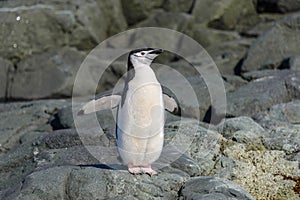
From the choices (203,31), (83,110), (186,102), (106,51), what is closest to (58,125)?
(186,102)

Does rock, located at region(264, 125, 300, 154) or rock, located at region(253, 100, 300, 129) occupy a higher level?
rock, located at region(264, 125, 300, 154)

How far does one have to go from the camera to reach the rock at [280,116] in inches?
418

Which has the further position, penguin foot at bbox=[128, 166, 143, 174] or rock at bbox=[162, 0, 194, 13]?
rock at bbox=[162, 0, 194, 13]

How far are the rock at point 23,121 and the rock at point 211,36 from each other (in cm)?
663

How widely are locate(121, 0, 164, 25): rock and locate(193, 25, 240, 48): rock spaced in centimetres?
240

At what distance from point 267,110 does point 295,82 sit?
4.78ft

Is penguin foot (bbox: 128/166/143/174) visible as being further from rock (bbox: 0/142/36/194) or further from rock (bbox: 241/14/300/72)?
A: rock (bbox: 241/14/300/72)

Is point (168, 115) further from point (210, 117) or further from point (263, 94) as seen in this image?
point (263, 94)

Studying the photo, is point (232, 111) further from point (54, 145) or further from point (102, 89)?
point (102, 89)

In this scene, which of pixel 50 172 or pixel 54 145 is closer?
pixel 50 172

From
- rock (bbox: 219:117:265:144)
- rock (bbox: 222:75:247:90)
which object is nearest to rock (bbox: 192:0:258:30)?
rock (bbox: 222:75:247:90)

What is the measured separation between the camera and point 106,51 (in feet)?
61.4

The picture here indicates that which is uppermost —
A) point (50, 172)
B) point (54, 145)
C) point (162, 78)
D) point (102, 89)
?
point (50, 172)

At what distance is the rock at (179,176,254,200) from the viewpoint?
276 inches
